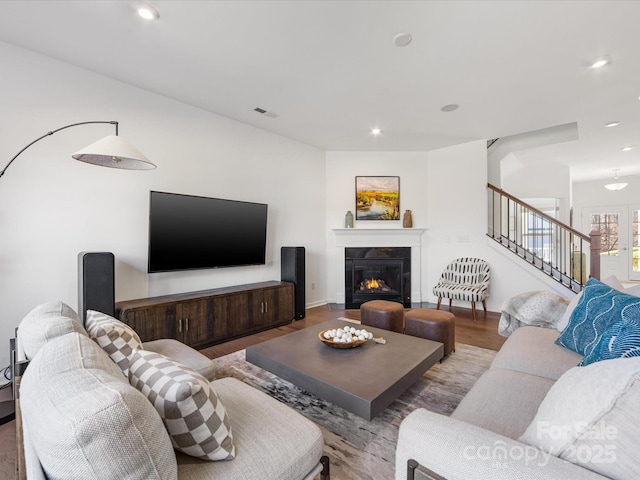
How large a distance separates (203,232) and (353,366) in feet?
7.96

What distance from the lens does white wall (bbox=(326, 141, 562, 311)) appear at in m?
4.93

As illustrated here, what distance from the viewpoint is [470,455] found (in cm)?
84

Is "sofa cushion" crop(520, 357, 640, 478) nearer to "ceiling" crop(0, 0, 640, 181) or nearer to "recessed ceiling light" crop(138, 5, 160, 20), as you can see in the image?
"ceiling" crop(0, 0, 640, 181)

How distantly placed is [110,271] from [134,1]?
2049 millimetres

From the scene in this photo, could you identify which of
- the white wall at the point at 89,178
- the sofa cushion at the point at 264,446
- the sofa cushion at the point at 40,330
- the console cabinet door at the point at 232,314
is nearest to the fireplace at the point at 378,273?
the white wall at the point at 89,178

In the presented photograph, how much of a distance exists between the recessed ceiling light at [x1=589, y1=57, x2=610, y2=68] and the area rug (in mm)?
2860

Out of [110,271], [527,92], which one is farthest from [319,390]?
[527,92]

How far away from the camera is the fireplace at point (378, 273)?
525cm

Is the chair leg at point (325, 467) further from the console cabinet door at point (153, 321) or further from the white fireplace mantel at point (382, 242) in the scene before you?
the white fireplace mantel at point (382, 242)

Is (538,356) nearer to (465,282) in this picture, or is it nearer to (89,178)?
(465,282)

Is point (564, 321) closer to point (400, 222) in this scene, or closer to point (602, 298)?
point (602, 298)

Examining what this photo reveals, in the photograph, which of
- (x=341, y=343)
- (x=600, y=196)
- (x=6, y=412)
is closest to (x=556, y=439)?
(x=341, y=343)

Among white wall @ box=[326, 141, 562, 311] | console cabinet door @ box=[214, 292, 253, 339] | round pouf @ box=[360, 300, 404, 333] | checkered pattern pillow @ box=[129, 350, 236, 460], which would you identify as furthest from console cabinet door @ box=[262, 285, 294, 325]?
checkered pattern pillow @ box=[129, 350, 236, 460]

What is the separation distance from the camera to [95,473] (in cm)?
64
